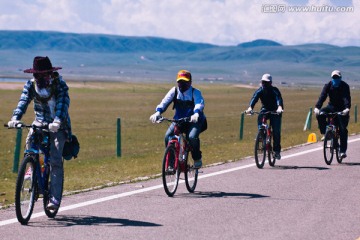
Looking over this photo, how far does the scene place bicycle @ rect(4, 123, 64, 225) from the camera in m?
8.59

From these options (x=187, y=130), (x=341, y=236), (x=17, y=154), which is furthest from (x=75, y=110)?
(x=341, y=236)

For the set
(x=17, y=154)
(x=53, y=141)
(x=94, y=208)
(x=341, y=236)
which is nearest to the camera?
(x=341, y=236)

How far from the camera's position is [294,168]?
15508 mm

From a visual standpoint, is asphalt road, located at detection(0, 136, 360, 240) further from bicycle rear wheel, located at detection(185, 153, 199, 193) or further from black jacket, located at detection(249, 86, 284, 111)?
black jacket, located at detection(249, 86, 284, 111)

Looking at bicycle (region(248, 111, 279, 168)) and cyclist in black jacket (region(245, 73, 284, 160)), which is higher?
cyclist in black jacket (region(245, 73, 284, 160))

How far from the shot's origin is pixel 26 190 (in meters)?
8.78

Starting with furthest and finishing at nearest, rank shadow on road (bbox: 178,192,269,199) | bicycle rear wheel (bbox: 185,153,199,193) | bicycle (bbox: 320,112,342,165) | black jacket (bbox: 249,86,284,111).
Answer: bicycle (bbox: 320,112,342,165)
black jacket (bbox: 249,86,284,111)
bicycle rear wheel (bbox: 185,153,199,193)
shadow on road (bbox: 178,192,269,199)

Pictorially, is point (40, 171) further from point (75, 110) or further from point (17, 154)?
point (75, 110)

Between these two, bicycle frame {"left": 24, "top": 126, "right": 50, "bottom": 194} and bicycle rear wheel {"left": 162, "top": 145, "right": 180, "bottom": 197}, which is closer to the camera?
bicycle frame {"left": 24, "top": 126, "right": 50, "bottom": 194}

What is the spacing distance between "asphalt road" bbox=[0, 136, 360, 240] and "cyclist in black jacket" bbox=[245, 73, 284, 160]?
1.69 metres

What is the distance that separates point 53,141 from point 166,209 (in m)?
1.85

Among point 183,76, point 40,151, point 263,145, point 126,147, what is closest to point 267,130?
point 263,145

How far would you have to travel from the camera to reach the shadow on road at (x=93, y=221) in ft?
29.3

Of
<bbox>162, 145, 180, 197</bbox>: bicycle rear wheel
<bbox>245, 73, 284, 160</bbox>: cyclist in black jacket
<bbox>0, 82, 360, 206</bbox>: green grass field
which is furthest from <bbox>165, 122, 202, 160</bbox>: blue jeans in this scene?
<bbox>245, 73, 284, 160</bbox>: cyclist in black jacket
